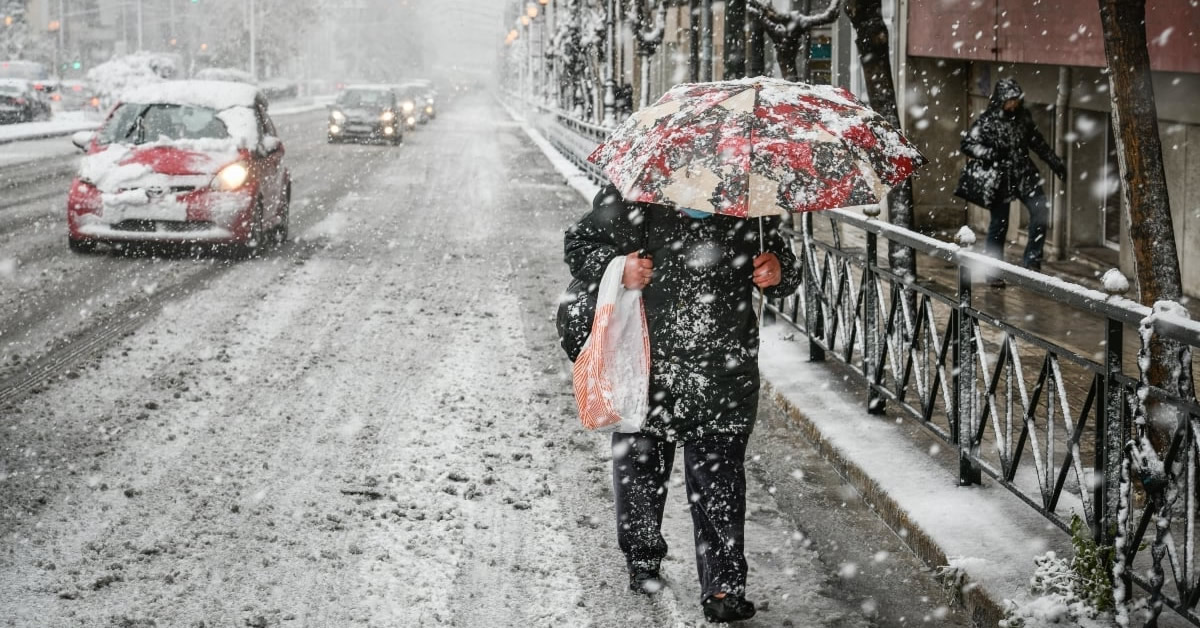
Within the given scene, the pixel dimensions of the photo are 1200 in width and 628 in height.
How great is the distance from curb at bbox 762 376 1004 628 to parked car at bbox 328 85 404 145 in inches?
1345

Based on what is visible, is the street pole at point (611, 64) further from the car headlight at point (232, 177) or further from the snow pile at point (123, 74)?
the snow pile at point (123, 74)

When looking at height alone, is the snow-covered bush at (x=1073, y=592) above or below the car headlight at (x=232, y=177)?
below

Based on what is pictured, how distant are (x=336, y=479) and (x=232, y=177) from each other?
28.4 ft

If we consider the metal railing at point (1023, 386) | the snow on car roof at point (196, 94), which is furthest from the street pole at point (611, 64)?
the metal railing at point (1023, 386)

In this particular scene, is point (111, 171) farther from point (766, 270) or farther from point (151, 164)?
point (766, 270)

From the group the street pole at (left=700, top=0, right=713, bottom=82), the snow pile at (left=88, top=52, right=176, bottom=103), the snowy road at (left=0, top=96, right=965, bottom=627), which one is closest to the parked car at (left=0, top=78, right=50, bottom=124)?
the snow pile at (left=88, top=52, right=176, bottom=103)

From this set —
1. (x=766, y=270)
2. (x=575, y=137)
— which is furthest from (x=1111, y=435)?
(x=575, y=137)

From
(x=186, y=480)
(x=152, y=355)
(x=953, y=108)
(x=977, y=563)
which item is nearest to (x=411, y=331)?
(x=152, y=355)

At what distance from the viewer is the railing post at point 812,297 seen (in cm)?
873

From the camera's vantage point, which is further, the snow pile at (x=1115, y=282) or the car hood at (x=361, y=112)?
the car hood at (x=361, y=112)

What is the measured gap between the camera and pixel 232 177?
14383 mm

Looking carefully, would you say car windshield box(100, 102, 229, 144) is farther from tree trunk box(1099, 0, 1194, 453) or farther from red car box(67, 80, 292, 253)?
tree trunk box(1099, 0, 1194, 453)

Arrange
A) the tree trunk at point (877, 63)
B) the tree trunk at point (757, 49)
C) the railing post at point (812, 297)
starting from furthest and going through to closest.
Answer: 1. the tree trunk at point (757, 49)
2. the tree trunk at point (877, 63)
3. the railing post at point (812, 297)

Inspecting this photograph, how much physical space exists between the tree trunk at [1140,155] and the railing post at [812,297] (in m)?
2.88
